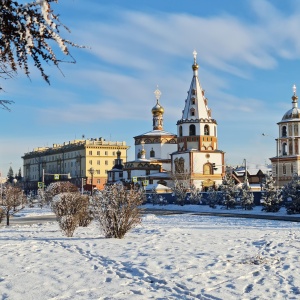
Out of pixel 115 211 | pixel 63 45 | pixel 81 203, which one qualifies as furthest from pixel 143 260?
pixel 81 203

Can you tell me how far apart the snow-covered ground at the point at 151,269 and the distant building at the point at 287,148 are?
42.9m

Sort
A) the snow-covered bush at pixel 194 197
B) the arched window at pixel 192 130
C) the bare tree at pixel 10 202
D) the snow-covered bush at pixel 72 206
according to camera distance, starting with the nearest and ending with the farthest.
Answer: the snow-covered bush at pixel 72 206 < the bare tree at pixel 10 202 < the snow-covered bush at pixel 194 197 < the arched window at pixel 192 130

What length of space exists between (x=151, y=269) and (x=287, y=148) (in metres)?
50.5

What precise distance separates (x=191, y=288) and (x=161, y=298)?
802 mm

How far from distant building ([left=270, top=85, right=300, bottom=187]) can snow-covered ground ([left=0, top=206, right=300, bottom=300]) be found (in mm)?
42883

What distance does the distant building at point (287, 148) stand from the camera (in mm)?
56219

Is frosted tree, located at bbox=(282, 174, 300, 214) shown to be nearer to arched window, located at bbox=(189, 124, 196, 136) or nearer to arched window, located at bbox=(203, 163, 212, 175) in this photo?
arched window, located at bbox=(203, 163, 212, 175)

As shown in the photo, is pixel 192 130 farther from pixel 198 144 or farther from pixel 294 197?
pixel 294 197

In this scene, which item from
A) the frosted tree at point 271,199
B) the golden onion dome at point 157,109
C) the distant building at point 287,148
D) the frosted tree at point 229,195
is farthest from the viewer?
the golden onion dome at point 157,109

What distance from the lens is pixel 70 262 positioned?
10.7 meters

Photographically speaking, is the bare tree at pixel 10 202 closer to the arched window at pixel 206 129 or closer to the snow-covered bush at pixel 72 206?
the snow-covered bush at pixel 72 206

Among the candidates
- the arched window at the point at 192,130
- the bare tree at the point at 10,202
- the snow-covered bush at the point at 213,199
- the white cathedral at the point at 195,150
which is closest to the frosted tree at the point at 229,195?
the snow-covered bush at the point at 213,199

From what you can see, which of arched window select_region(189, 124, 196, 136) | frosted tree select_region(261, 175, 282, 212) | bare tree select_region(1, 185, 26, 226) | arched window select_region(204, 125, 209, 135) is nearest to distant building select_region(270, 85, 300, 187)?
arched window select_region(204, 125, 209, 135)

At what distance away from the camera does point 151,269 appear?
989 centimetres
